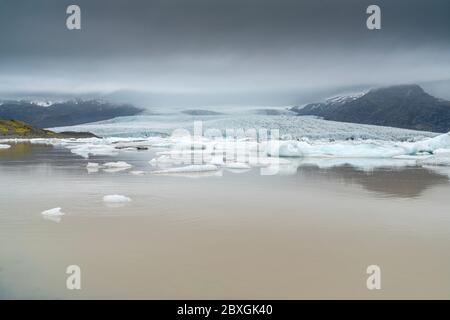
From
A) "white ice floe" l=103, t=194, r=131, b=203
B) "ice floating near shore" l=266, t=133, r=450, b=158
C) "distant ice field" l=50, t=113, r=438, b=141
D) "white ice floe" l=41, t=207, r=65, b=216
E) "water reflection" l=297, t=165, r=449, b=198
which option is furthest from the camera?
"distant ice field" l=50, t=113, r=438, b=141

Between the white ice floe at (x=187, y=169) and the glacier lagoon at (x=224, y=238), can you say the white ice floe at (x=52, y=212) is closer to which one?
the glacier lagoon at (x=224, y=238)

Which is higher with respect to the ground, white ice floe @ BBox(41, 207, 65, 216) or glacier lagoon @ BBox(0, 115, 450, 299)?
white ice floe @ BBox(41, 207, 65, 216)

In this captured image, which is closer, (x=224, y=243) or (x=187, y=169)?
(x=224, y=243)

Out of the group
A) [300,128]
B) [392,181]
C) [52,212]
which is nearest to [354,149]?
[392,181]

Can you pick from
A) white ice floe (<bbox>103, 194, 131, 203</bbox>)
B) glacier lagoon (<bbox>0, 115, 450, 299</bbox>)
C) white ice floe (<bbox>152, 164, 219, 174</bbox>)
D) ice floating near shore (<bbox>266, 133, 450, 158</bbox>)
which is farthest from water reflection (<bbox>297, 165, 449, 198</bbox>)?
ice floating near shore (<bbox>266, 133, 450, 158</bbox>)

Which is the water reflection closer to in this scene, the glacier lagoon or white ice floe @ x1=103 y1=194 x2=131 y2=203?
the glacier lagoon

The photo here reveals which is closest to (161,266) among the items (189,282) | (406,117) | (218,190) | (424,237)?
(189,282)

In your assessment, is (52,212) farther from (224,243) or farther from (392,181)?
(392,181)
